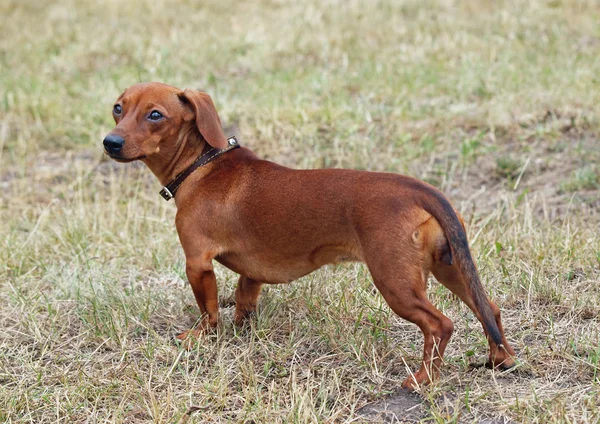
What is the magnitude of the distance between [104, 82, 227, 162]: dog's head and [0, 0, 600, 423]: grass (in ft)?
2.95

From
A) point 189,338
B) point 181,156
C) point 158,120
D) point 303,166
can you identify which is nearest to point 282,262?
point 189,338

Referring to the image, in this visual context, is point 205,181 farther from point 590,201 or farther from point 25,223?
point 590,201

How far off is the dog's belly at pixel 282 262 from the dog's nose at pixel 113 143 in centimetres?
66

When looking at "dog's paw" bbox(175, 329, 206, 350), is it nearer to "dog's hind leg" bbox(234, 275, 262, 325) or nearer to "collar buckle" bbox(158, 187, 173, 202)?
"dog's hind leg" bbox(234, 275, 262, 325)

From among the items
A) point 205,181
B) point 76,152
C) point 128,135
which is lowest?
point 76,152

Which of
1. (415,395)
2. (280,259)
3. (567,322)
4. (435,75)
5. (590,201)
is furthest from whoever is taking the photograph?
(435,75)

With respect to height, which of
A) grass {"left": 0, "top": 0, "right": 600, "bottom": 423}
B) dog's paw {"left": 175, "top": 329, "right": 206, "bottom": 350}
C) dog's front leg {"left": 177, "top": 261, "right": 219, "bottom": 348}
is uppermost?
dog's front leg {"left": 177, "top": 261, "right": 219, "bottom": 348}

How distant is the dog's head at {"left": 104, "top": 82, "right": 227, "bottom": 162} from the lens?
3611mm

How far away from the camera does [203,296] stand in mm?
3773

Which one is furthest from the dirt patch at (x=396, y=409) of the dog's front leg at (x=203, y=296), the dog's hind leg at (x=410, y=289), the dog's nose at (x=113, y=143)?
the dog's nose at (x=113, y=143)

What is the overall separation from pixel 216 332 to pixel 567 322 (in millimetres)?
1635

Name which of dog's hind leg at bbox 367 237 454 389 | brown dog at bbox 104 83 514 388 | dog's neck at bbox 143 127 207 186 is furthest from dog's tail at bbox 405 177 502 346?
dog's neck at bbox 143 127 207 186

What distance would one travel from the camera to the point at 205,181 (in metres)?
3.78

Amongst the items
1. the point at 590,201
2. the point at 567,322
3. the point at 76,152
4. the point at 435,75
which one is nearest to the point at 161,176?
the point at 567,322
